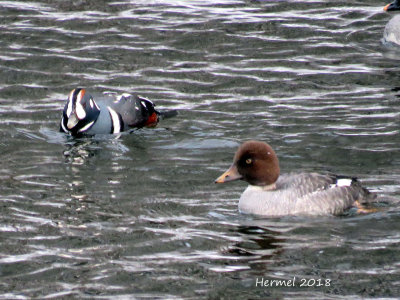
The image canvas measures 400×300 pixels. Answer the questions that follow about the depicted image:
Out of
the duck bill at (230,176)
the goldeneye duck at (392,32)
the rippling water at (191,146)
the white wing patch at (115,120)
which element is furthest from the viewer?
the goldeneye duck at (392,32)

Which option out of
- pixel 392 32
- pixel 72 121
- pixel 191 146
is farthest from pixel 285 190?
pixel 392 32

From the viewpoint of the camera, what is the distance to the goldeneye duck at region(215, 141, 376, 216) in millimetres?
10727

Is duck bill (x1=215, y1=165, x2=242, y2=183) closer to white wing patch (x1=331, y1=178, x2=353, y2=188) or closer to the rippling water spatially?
the rippling water

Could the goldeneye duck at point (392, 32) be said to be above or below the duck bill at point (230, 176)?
above

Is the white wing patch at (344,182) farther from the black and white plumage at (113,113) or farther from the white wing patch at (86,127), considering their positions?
the white wing patch at (86,127)

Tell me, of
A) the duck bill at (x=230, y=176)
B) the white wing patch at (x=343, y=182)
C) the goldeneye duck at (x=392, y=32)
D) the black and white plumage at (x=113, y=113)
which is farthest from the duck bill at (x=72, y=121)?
the goldeneye duck at (x=392, y=32)

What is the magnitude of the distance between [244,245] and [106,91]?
652 cm

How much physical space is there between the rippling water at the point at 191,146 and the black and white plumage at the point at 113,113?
215 mm

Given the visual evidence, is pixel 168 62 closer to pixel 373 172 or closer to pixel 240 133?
pixel 240 133

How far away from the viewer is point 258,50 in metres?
17.7

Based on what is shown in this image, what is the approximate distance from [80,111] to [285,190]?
409 cm

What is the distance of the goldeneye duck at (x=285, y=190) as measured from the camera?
35.2 ft

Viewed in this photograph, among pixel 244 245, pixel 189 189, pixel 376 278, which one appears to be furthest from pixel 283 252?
pixel 189 189

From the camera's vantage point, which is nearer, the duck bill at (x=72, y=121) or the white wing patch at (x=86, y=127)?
the duck bill at (x=72, y=121)
